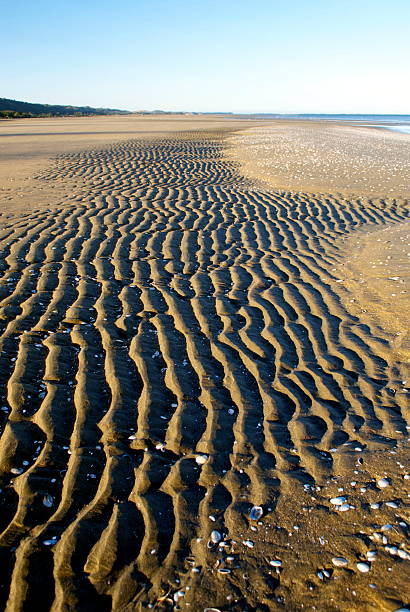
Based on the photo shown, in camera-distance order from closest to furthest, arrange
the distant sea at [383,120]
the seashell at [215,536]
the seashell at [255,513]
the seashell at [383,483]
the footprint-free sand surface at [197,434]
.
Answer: the footprint-free sand surface at [197,434] → the seashell at [215,536] → the seashell at [255,513] → the seashell at [383,483] → the distant sea at [383,120]

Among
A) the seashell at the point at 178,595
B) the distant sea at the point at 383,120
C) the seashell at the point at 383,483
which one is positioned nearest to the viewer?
the seashell at the point at 178,595

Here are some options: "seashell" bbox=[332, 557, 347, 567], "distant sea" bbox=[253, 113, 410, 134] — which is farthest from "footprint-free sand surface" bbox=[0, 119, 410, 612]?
"distant sea" bbox=[253, 113, 410, 134]

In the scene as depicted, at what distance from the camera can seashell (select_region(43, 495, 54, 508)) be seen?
2.81m

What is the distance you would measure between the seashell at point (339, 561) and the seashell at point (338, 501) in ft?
1.29

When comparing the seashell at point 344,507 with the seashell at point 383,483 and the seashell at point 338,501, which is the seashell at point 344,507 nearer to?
the seashell at point 338,501

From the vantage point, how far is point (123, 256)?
Answer: 7074 millimetres

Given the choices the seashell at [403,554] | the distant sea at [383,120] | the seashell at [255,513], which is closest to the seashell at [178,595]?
the seashell at [255,513]

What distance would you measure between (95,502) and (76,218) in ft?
23.5

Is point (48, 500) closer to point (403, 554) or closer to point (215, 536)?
point (215, 536)

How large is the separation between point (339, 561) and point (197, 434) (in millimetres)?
1305

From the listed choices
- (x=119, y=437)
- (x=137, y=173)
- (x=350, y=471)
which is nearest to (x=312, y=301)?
(x=350, y=471)

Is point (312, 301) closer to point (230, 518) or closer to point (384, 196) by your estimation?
point (230, 518)

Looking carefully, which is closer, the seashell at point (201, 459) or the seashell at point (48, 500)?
the seashell at point (48, 500)

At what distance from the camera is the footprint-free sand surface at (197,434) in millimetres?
2404
